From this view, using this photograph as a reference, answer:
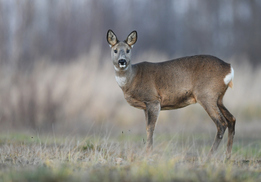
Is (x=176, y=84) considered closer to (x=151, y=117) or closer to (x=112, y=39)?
(x=151, y=117)

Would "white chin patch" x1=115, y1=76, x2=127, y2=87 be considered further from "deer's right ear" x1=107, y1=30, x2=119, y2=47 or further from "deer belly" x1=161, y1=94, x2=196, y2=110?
"deer belly" x1=161, y1=94, x2=196, y2=110

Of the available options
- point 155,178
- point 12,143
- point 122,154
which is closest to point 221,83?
point 122,154

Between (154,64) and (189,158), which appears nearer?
(189,158)

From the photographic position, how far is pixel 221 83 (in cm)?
1014

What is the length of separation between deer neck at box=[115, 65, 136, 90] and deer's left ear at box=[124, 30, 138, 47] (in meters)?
0.71

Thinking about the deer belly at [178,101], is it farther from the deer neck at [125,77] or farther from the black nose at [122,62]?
the black nose at [122,62]

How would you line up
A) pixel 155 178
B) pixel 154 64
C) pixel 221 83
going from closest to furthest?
pixel 155 178 < pixel 221 83 < pixel 154 64

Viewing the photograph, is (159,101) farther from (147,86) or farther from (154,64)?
(154,64)

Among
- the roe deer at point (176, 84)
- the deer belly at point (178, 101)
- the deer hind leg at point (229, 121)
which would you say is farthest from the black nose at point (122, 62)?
the deer hind leg at point (229, 121)

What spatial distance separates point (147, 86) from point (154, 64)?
2.97 feet

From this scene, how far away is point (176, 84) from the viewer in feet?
34.0

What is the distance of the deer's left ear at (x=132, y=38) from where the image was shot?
34.4ft

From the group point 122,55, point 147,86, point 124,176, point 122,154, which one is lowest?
point 122,154

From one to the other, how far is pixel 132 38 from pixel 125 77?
1203 millimetres
